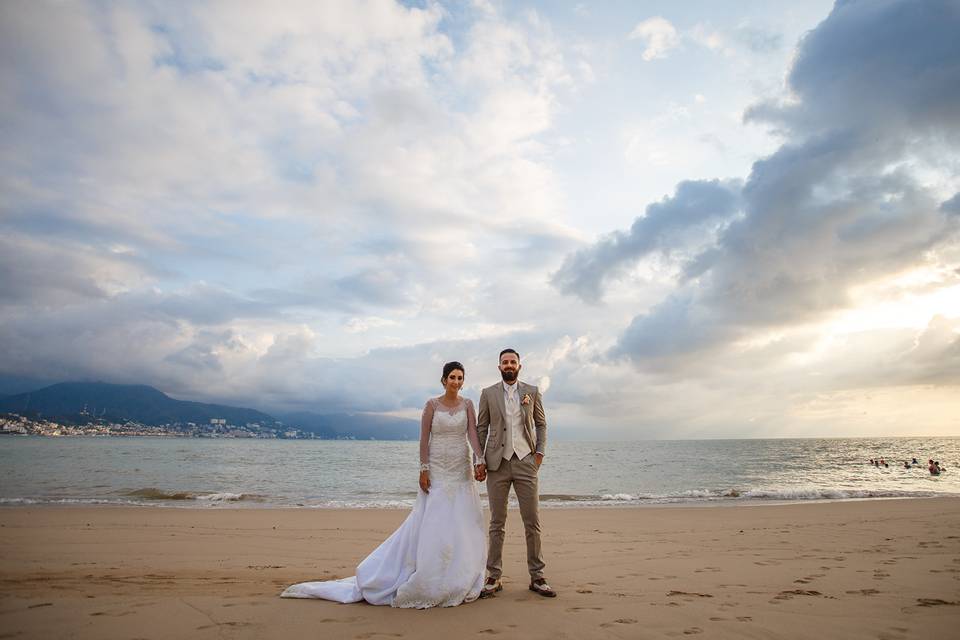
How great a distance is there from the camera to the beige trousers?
5.92 meters

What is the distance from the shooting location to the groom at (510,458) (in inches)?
233

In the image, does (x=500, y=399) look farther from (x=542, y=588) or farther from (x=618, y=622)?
(x=618, y=622)

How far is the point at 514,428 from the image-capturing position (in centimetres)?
608

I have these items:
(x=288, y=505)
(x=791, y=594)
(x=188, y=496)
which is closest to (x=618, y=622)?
(x=791, y=594)

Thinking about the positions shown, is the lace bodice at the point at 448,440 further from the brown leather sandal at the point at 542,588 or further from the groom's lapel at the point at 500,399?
the brown leather sandal at the point at 542,588

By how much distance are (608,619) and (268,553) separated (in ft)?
21.6

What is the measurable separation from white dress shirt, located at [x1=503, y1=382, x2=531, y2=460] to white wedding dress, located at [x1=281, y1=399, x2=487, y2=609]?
389 millimetres

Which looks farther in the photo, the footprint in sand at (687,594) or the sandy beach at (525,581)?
the footprint in sand at (687,594)

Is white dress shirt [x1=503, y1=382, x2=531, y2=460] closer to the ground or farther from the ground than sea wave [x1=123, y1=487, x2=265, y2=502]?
farther from the ground

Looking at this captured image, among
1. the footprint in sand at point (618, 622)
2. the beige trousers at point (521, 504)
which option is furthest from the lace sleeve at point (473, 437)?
the footprint in sand at point (618, 622)

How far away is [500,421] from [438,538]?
148 centimetres

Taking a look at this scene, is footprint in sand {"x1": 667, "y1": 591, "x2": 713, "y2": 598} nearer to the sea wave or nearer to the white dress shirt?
the white dress shirt

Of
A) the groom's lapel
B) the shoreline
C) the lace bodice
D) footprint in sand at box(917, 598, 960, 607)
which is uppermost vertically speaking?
the groom's lapel

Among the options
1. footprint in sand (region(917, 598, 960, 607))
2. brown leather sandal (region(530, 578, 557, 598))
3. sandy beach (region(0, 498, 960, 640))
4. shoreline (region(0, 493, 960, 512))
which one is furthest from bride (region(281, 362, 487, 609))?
shoreline (region(0, 493, 960, 512))
